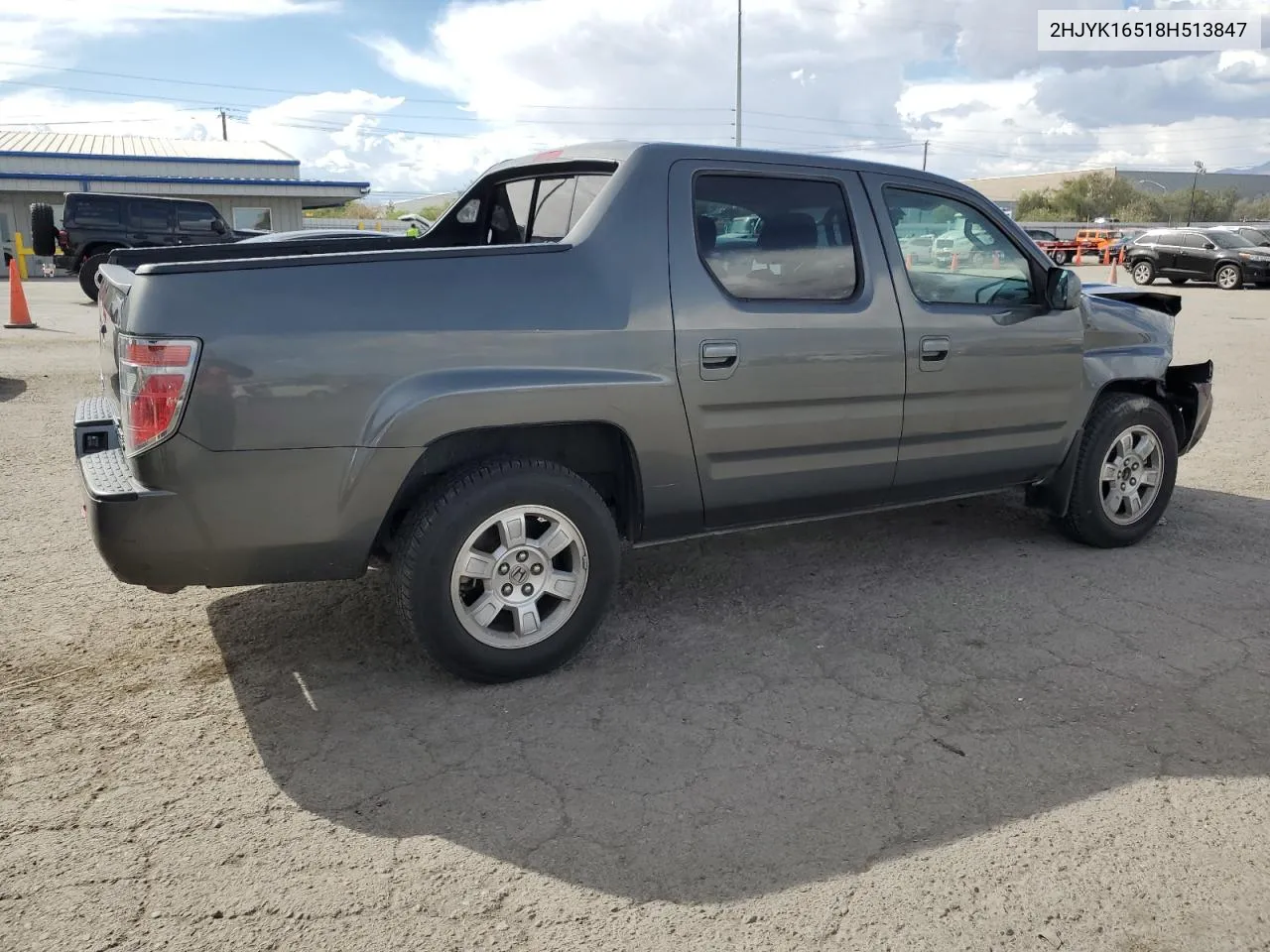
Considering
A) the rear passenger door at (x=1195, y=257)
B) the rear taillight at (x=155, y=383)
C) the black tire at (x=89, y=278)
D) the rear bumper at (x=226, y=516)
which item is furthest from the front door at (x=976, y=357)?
the rear passenger door at (x=1195, y=257)

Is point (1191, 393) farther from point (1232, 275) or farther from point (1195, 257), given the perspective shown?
point (1195, 257)

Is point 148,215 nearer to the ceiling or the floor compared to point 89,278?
nearer to the ceiling

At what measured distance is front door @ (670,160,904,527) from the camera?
12.5 feet

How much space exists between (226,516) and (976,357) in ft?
10.2

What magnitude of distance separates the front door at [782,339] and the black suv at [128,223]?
20.0 meters

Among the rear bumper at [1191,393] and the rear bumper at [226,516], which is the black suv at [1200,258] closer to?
the rear bumper at [1191,393]

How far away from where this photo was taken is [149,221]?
22.1 m

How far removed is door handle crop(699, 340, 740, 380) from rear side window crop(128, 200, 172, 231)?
21377mm

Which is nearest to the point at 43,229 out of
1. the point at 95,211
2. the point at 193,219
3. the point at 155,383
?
the point at 193,219

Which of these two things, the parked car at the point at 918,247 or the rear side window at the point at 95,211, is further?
the rear side window at the point at 95,211

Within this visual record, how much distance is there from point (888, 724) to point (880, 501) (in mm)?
1330

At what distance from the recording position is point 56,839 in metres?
2.71

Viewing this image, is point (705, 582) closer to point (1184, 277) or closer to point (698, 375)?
point (698, 375)

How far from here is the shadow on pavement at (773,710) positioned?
9.24 ft
